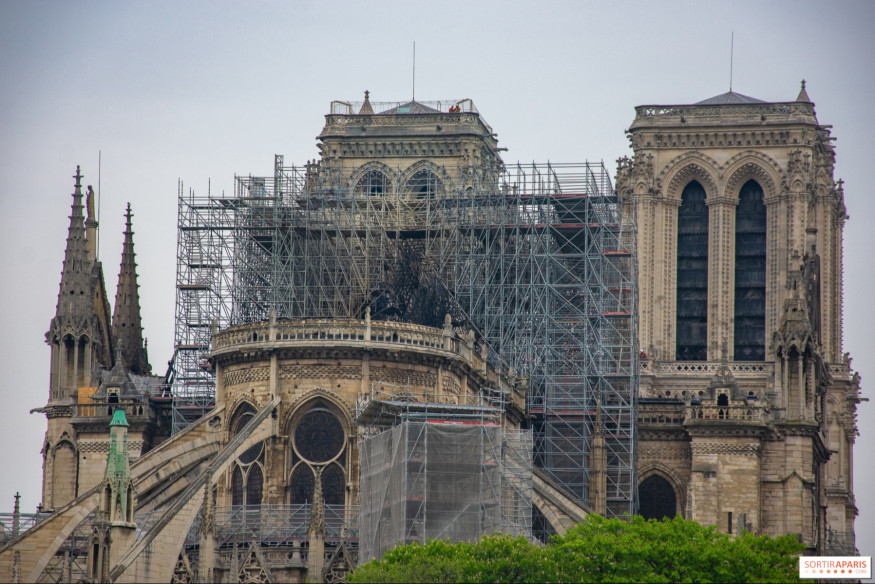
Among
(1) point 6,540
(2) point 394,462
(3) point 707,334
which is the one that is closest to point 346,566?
(2) point 394,462

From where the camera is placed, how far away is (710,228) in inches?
4744

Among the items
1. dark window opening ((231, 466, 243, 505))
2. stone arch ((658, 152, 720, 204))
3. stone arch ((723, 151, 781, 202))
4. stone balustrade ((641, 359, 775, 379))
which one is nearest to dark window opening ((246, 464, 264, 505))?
dark window opening ((231, 466, 243, 505))

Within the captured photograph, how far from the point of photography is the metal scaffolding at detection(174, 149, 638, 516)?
97438mm

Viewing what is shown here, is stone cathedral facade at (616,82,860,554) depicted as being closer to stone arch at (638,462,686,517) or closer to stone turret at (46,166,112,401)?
stone arch at (638,462,686,517)

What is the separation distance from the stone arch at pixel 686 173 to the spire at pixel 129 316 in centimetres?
2700

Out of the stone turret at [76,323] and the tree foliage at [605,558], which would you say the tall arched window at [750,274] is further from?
the tree foliage at [605,558]

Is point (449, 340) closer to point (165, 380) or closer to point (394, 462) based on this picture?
point (394, 462)

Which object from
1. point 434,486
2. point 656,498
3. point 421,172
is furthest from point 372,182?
point 434,486

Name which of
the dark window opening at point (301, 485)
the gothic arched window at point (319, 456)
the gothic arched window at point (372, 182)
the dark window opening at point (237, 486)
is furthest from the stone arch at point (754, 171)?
the dark window opening at point (237, 486)

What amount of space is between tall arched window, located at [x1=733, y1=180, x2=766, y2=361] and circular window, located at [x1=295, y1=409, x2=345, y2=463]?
3904 centimetres

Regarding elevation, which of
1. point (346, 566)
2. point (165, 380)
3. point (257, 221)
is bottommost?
point (346, 566)

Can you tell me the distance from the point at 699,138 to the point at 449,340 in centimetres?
3735

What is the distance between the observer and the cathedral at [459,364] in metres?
81.3

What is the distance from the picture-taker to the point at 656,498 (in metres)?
101
